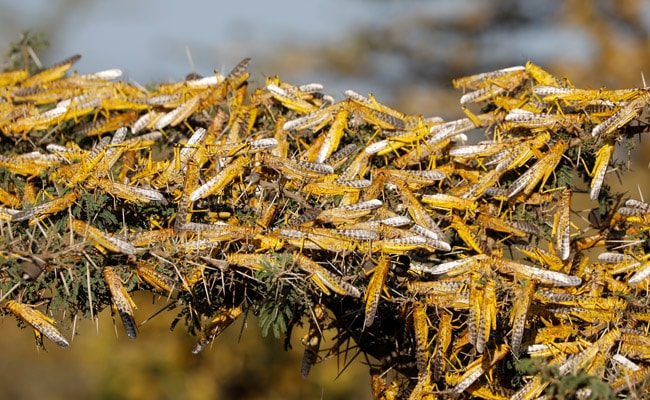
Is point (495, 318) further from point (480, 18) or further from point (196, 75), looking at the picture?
point (480, 18)

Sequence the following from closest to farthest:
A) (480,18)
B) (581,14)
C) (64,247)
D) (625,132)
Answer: (64,247)
(625,132)
(581,14)
(480,18)

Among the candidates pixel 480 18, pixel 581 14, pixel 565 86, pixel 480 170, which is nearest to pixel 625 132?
pixel 565 86

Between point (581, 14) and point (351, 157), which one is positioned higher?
point (581, 14)

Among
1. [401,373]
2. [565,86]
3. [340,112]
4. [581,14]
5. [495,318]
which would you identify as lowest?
[401,373]

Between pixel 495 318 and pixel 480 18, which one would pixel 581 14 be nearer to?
pixel 480 18

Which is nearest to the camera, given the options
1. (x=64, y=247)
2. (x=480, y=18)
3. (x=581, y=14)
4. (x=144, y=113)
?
(x=64, y=247)

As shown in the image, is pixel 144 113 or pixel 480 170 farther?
pixel 144 113
